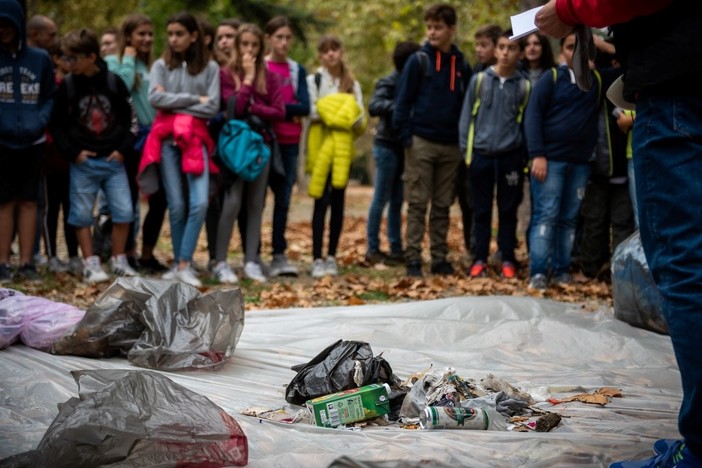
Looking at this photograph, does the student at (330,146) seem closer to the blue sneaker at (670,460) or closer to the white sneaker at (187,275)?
the white sneaker at (187,275)

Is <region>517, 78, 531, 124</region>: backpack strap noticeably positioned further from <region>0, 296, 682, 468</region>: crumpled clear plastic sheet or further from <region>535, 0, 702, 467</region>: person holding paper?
<region>535, 0, 702, 467</region>: person holding paper

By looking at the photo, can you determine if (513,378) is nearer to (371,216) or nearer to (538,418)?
(538,418)

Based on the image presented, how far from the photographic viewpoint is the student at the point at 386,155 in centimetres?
994

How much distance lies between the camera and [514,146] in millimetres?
8438

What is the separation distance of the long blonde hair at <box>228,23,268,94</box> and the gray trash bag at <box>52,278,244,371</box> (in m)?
4.02

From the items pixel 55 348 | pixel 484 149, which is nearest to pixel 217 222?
pixel 484 149

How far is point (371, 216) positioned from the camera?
1034cm

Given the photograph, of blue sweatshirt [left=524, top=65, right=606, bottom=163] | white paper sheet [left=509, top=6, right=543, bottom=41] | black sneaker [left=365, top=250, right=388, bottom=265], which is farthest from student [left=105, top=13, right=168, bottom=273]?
white paper sheet [left=509, top=6, right=543, bottom=41]

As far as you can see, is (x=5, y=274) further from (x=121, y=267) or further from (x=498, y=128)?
(x=498, y=128)

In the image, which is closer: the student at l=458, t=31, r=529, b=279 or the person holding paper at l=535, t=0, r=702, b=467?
the person holding paper at l=535, t=0, r=702, b=467

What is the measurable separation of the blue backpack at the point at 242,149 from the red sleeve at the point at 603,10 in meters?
5.42

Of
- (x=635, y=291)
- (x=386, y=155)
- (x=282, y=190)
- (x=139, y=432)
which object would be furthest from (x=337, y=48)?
(x=139, y=432)

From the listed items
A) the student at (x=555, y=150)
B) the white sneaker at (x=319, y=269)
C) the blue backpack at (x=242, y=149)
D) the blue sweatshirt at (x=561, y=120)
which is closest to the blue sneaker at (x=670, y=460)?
the student at (x=555, y=150)

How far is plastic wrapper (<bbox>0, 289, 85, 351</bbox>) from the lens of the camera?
4.55 metres
